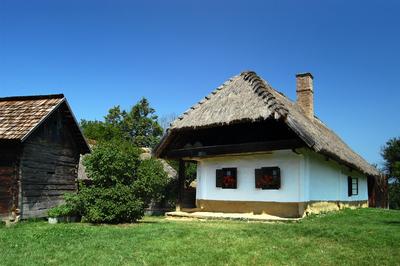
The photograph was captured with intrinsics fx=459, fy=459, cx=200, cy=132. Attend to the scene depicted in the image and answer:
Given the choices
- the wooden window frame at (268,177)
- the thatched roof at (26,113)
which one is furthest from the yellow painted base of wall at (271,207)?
the thatched roof at (26,113)

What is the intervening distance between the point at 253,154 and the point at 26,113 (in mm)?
9608

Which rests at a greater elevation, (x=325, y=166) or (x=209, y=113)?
(x=209, y=113)

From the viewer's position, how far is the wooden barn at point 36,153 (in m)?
17.7

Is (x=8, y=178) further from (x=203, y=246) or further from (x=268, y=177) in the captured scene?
(x=203, y=246)

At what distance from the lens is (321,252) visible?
9.82 metres

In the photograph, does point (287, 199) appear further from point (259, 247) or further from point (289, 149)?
point (259, 247)

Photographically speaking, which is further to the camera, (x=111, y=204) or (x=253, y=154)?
(x=253, y=154)

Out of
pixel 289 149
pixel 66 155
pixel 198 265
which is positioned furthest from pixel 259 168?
pixel 198 265

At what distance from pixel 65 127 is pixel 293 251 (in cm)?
1447

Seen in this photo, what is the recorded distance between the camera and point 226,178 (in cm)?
2048

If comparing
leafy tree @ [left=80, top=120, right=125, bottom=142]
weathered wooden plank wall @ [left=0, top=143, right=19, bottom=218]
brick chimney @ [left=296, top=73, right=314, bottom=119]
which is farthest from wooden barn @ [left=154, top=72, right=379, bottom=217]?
leafy tree @ [left=80, top=120, right=125, bottom=142]

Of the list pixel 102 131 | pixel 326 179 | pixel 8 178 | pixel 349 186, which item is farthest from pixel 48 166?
pixel 102 131

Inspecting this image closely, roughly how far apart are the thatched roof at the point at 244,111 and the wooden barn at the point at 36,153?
4251mm

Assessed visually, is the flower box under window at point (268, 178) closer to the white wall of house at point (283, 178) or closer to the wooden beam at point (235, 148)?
the white wall of house at point (283, 178)
